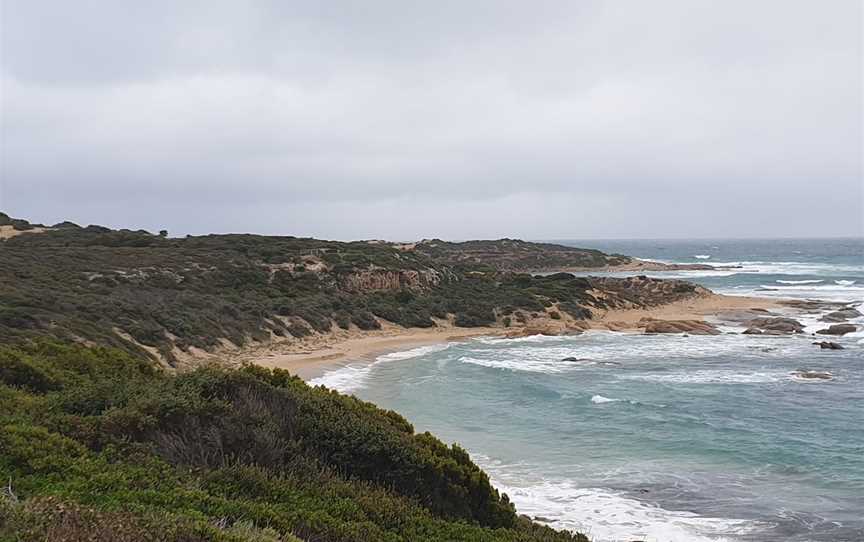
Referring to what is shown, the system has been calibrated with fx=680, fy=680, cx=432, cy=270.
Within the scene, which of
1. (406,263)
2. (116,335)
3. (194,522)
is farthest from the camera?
(406,263)

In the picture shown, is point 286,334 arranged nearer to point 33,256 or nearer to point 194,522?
point 33,256

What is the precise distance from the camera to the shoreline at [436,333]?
23.5 metres

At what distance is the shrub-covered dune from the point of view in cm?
461

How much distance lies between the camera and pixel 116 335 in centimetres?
1883

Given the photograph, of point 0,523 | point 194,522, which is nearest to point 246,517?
point 194,522

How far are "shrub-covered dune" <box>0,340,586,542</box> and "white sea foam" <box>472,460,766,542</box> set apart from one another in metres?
2.80

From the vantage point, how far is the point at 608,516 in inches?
403

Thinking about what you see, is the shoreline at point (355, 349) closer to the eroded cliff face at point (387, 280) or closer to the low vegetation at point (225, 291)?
the low vegetation at point (225, 291)

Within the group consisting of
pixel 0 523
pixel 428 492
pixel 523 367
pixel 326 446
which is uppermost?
pixel 0 523

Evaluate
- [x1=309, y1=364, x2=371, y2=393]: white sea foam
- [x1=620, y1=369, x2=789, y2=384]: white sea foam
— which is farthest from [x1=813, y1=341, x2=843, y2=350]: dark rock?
[x1=309, y1=364, x2=371, y2=393]: white sea foam

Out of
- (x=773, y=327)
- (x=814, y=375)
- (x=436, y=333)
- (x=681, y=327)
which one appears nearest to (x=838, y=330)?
(x=773, y=327)

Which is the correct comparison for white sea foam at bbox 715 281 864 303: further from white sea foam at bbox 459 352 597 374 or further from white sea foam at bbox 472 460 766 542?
white sea foam at bbox 472 460 766 542

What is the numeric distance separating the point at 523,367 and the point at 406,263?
22.3 meters

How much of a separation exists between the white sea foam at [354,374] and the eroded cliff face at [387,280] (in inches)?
464
